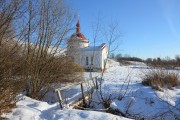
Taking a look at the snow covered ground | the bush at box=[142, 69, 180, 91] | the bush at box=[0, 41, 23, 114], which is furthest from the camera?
the bush at box=[142, 69, 180, 91]

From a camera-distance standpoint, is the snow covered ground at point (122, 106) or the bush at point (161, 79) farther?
the bush at point (161, 79)

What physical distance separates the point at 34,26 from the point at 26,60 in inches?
61.8

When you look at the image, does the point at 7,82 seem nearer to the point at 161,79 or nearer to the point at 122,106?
the point at 122,106

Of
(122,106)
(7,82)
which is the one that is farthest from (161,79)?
(7,82)

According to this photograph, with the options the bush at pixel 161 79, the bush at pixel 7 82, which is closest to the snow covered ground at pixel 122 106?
the bush at pixel 7 82

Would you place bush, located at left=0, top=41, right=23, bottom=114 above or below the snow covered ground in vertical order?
above

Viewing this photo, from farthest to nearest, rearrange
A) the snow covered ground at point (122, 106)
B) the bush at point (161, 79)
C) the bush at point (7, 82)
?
the bush at point (161, 79) < the snow covered ground at point (122, 106) < the bush at point (7, 82)

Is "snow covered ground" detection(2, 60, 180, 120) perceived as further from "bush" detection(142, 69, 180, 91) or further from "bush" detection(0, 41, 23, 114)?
"bush" detection(142, 69, 180, 91)

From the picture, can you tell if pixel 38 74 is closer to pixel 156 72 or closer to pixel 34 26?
pixel 34 26

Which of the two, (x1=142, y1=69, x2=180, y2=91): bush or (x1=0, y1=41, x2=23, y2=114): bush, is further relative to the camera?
(x1=142, y1=69, x2=180, y2=91): bush

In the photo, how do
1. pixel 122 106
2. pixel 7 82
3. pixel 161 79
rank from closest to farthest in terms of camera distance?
pixel 7 82
pixel 122 106
pixel 161 79

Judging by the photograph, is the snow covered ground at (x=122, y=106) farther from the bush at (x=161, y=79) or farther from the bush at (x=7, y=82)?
the bush at (x=161, y=79)

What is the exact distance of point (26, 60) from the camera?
36.2ft

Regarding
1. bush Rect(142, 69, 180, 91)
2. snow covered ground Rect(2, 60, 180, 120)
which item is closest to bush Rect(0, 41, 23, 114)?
snow covered ground Rect(2, 60, 180, 120)
